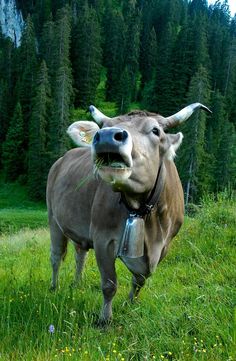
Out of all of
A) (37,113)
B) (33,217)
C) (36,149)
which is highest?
(37,113)

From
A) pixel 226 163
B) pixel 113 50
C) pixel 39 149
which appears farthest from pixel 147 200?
pixel 113 50

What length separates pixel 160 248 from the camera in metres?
5.11

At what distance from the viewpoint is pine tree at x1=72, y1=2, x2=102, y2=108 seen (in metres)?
79.8

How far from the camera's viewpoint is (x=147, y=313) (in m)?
4.30

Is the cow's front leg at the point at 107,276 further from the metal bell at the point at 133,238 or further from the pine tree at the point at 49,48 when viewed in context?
the pine tree at the point at 49,48

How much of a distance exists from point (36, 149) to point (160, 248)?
190 ft

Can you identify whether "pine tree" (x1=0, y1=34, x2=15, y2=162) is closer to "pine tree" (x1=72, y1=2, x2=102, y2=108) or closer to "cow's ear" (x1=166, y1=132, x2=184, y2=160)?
"pine tree" (x1=72, y1=2, x2=102, y2=108)

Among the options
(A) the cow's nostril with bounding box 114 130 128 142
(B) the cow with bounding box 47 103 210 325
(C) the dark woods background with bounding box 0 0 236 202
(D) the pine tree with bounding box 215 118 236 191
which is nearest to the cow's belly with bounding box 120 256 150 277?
(B) the cow with bounding box 47 103 210 325

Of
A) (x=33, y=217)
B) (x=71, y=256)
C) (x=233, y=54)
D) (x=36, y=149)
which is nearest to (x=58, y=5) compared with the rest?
(x=233, y=54)

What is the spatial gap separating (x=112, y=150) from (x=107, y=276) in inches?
77.3

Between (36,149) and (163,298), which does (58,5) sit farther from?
(163,298)

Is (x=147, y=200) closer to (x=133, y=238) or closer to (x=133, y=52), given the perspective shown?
(x=133, y=238)

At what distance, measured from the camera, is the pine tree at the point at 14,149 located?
68.7 meters

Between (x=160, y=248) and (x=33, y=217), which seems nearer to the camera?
(x=160, y=248)
